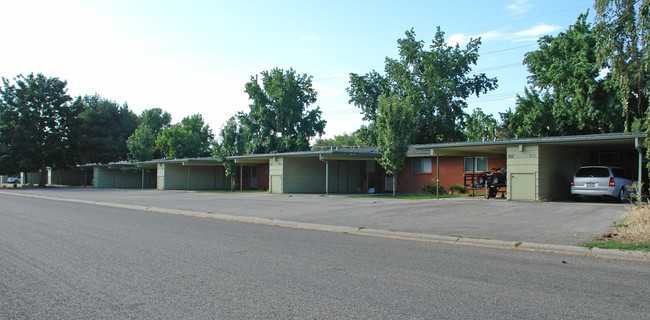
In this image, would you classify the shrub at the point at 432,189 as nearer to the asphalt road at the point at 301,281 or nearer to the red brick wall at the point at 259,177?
the red brick wall at the point at 259,177

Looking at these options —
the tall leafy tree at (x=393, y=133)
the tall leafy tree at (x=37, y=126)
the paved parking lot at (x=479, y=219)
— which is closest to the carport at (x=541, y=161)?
the paved parking lot at (x=479, y=219)

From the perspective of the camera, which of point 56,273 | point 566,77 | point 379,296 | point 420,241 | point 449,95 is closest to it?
point 379,296

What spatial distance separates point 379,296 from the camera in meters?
5.59

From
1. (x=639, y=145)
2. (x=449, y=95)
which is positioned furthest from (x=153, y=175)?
(x=639, y=145)

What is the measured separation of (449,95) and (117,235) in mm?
38831

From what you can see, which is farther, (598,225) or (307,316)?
(598,225)

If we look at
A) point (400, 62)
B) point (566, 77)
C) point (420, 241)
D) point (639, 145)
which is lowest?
point (420, 241)

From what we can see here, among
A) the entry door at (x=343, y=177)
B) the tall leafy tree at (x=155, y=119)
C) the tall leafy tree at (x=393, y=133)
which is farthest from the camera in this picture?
the tall leafy tree at (x=155, y=119)

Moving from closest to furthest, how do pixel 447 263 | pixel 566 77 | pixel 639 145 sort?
pixel 447 263 → pixel 639 145 → pixel 566 77

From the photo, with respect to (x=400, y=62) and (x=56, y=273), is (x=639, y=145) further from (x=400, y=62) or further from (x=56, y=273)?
(x=400, y=62)

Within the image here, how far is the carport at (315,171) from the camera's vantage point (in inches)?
1188

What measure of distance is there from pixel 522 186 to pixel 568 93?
17.6 meters

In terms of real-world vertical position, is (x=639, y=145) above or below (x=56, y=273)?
above

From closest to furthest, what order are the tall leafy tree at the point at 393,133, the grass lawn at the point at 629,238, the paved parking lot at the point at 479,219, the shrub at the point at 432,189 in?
the grass lawn at the point at 629,238 < the paved parking lot at the point at 479,219 < the tall leafy tree at the point at 393,133 < the shrub at the point at 432,189
